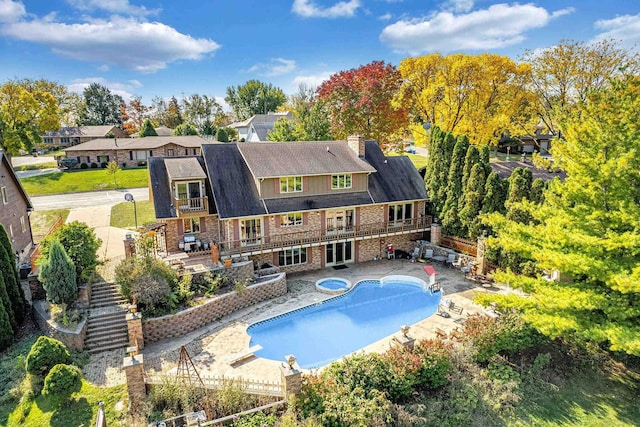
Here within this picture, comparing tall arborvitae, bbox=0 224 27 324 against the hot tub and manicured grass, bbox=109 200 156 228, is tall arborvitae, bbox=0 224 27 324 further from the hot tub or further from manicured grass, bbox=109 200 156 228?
the hot tub

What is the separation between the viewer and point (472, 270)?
23531 mm

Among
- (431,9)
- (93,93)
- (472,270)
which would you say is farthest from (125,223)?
(93,93)

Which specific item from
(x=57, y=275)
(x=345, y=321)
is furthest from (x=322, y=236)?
(x=57, y=275)

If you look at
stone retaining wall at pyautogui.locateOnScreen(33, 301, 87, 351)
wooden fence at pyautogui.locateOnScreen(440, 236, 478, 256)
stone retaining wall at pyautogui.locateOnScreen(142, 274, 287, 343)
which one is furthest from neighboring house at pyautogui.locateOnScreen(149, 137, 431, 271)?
stone retaining wall at pyautogui.locateOnScreen(33, 301, 87, 351)

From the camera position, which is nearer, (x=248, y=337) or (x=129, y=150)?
(x=248, y=337)

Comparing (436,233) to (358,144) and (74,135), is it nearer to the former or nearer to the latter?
(358,144)

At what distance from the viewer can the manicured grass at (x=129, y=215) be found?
3189 centimetres

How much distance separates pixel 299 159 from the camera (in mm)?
25562

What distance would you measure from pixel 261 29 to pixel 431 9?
12.8 metres

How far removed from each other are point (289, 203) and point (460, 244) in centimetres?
1181

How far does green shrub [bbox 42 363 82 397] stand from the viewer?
12133 mm

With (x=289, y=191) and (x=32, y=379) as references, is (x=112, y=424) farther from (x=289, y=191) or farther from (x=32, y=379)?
(x=289, y=191)

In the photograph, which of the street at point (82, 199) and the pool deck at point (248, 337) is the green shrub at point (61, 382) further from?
the street at point (82, 199)

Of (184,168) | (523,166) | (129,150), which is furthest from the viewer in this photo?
(129,150)
